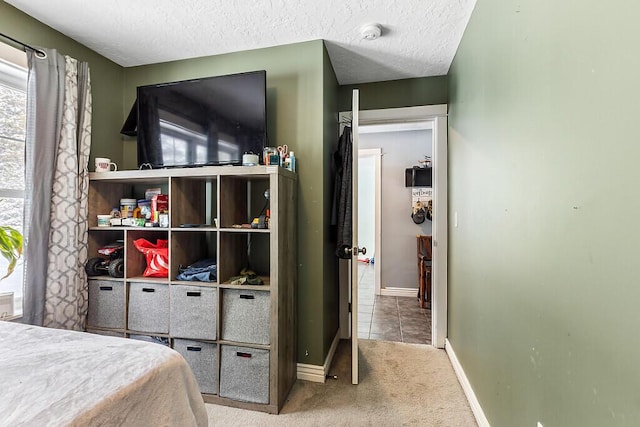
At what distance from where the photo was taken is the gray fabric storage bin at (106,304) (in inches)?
79.0

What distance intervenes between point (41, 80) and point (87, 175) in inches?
24.5

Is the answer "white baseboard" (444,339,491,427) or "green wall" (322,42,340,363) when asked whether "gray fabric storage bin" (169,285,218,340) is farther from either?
"white baseboard" (444,339,491,427)

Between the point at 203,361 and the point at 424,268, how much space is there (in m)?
2.80

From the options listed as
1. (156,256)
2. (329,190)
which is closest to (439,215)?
(329,190)

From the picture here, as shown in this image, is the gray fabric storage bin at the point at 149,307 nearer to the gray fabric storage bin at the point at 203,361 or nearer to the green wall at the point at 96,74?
the gray fabric storage bin at the point at 203,361

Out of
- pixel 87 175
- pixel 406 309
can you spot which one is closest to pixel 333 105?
pixel 87 175

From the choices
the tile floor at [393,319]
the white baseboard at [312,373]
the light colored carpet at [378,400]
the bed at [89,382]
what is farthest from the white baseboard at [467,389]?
the bed at [89,382]

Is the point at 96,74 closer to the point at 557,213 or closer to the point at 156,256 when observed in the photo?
the point at 156,256

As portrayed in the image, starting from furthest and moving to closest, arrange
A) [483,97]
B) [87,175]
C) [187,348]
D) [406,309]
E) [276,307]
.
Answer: [406,309]
[87,175]
[187,348]
[276,307]
[483,97]

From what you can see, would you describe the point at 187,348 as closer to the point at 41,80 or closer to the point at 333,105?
the point at 41,80

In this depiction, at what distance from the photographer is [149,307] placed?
1.95 meters

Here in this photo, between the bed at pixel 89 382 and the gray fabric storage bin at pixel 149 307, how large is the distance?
2.45 ft

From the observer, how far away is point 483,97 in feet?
5.32

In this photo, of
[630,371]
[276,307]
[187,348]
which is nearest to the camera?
[630,371]
